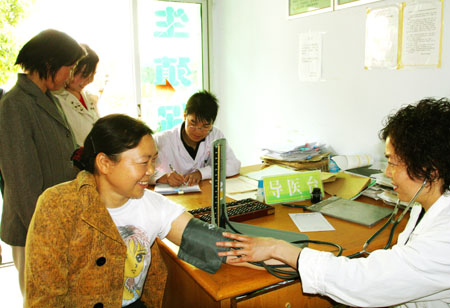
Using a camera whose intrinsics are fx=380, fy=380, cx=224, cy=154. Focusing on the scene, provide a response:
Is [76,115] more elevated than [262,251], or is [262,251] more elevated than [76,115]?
[76,115]

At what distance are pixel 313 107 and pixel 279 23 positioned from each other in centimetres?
74

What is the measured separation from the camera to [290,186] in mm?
1862

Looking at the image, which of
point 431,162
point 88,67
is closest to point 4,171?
point 88,67

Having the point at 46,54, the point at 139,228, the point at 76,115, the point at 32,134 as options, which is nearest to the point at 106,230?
the point at 139,228

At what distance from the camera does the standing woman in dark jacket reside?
165 cm

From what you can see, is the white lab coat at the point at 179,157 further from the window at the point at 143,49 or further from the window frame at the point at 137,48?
the window frame at the point at 137,48

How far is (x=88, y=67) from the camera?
7.95 feet

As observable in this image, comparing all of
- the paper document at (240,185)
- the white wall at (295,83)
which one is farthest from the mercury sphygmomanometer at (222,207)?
the white wall at (295,83)

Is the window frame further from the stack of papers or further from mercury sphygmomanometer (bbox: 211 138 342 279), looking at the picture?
mercury sphygmomanometer (bbox: 211 138 342 279)

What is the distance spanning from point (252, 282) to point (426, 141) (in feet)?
2.12

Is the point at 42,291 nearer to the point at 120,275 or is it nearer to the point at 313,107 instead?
the point at 120,275

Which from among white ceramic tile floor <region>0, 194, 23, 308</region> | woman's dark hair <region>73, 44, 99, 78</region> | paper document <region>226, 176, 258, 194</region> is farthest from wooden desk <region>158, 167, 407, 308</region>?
white ceramic tile floor <region>0, 194, 23, 308</region>

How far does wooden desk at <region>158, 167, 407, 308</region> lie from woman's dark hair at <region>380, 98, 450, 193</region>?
0.40 metres

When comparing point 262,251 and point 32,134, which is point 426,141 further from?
point 32,134
